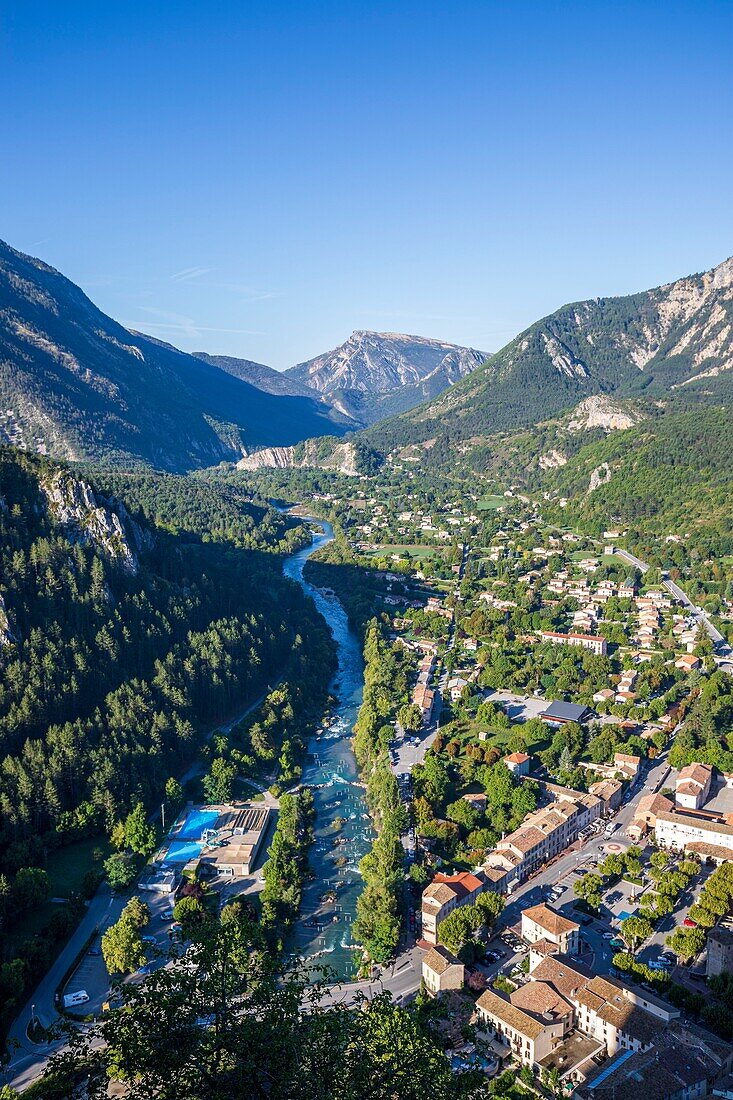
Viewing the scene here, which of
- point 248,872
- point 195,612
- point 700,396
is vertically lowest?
point 248,872

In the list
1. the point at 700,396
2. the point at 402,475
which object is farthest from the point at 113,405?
the point at 700,396

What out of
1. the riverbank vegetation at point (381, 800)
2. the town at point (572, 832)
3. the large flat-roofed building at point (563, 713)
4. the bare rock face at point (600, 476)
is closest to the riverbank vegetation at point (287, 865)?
the riverbank vegetation at point (381, 800)

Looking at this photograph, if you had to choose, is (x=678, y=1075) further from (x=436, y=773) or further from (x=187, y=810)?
(x=187, y=810)

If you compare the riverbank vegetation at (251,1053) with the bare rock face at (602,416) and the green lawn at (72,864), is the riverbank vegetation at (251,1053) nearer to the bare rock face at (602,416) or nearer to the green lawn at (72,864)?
the green lawn at (72,864)

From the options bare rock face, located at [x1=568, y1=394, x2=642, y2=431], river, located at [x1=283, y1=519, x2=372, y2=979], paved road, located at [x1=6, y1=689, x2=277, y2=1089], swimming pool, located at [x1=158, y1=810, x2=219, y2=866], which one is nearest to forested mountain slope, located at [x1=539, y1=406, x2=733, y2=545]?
bare rock face, located at [x1=568, y1=394, x2=642, y2=431]

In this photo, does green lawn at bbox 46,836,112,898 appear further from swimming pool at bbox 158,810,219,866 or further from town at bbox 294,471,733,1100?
town at bbox 294,471,733,1100
